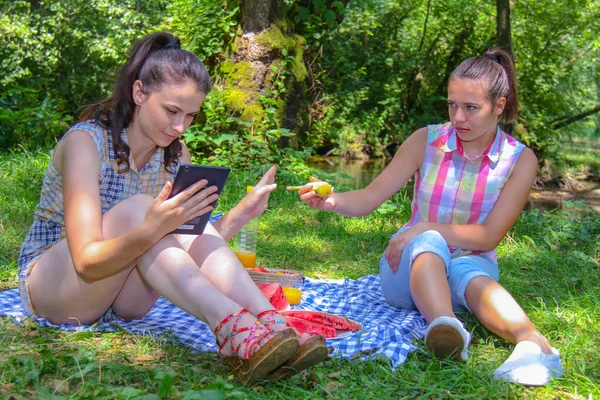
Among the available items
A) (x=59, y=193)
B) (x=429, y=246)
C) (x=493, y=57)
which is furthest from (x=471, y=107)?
(x=59, y=193)

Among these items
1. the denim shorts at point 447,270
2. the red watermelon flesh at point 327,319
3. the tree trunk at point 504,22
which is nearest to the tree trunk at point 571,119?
the tree trunk at point 504,22

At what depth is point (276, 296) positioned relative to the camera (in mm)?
2949

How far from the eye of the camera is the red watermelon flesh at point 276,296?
9.62ft

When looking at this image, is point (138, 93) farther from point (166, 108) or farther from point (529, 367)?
point (529, 367)

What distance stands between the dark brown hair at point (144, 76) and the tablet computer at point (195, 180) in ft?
1.37

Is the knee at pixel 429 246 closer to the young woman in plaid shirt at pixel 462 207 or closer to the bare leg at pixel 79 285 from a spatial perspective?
the young woman in plaid shirt at pixel 462 207

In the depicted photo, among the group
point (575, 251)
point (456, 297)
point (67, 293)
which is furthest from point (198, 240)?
point (575, 251)

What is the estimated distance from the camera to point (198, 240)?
2504 mm

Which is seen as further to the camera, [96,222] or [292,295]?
[292,295]

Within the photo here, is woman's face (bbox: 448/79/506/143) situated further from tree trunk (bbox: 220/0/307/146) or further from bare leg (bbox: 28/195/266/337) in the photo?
tree trunk (bbox: 220/0/307/146)

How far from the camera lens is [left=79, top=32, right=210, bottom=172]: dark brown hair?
99.7 inches

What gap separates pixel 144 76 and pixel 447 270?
4.95ft

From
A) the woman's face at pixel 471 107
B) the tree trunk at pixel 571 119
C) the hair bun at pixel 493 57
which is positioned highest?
the hair bun at pixel 493 57

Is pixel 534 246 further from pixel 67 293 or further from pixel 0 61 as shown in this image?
pixel 0 61
